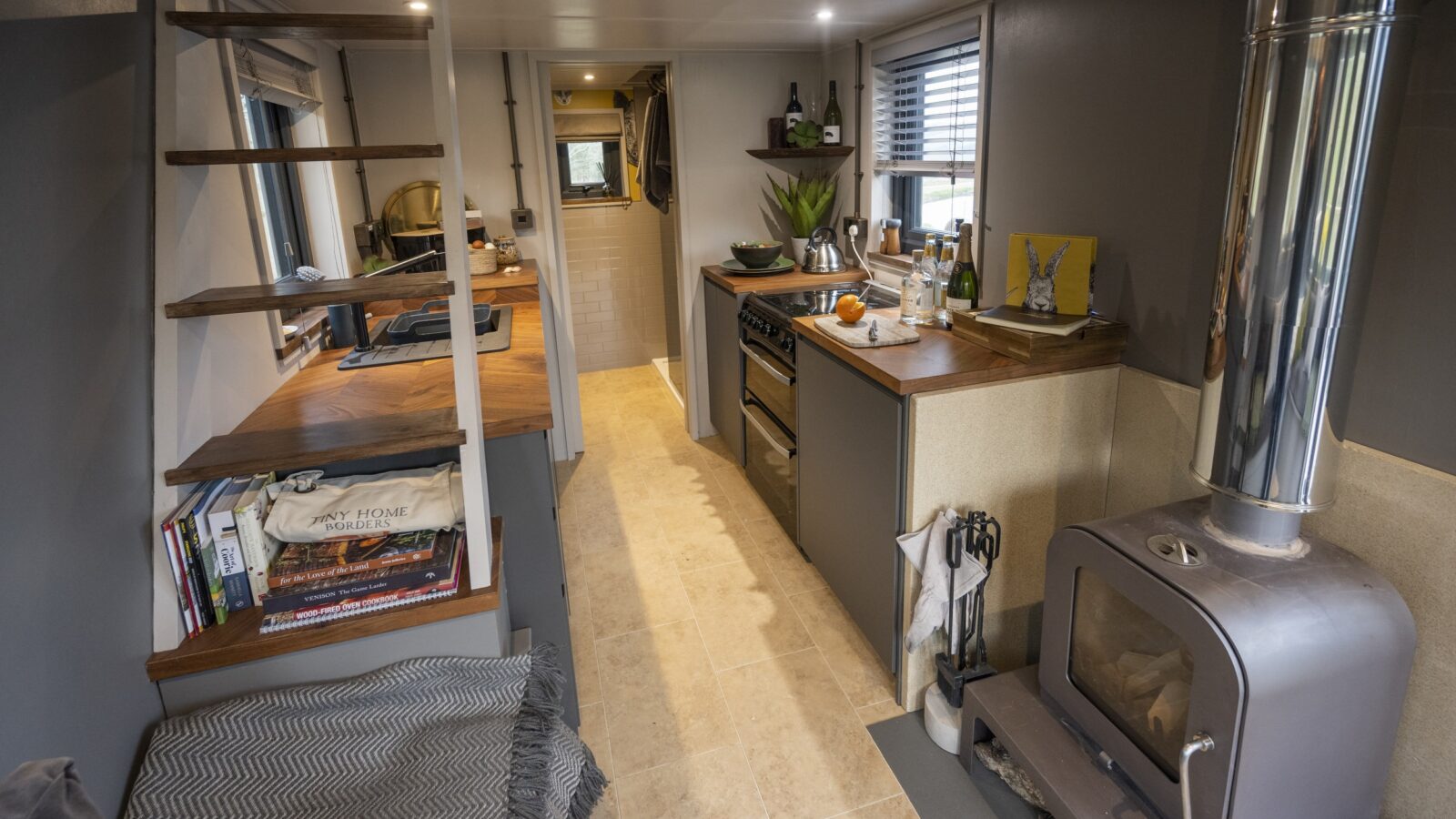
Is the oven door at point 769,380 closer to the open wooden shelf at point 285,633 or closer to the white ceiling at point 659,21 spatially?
the white ceiling at point 659,21

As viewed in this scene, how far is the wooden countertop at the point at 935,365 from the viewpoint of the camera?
1846mm

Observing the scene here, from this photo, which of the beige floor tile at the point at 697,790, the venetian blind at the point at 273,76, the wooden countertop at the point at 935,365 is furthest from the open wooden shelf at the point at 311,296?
the beige floor tile at the point at 697,790

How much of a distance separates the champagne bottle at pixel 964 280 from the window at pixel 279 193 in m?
2.00

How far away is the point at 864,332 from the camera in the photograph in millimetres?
2254

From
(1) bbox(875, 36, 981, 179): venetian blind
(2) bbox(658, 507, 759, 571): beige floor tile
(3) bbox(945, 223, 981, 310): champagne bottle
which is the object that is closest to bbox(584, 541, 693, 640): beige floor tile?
(2) bbox(658, 507, 759, 571): beige floor tile

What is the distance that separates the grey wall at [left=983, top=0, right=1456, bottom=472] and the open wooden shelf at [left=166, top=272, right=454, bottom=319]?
1.51 metres

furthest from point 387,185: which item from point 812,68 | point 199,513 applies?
point 199,513

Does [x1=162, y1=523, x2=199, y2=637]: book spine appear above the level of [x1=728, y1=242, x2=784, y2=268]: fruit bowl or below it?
below

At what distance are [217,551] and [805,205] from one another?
289 cm

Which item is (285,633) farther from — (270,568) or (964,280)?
(964,280)

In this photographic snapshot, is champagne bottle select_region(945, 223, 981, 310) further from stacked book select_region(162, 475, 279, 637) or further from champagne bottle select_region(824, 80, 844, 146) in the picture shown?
stacked book select_region(162, 475, 279, 637)

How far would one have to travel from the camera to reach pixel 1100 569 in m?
1.41

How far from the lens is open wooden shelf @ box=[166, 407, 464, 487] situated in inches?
55.2

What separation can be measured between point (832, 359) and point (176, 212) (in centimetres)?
159
